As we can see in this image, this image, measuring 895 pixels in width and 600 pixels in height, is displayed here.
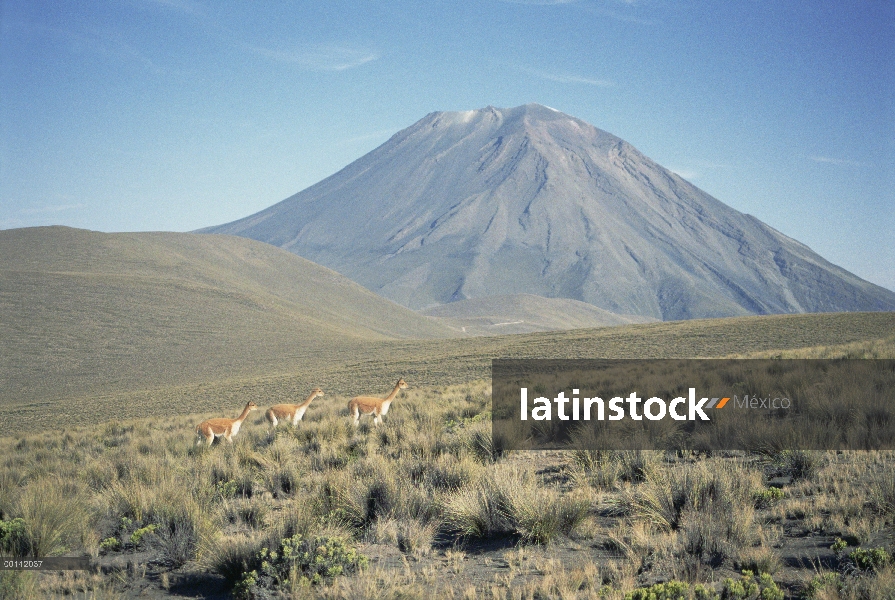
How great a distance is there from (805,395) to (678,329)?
136ft

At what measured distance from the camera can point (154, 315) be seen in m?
72.0

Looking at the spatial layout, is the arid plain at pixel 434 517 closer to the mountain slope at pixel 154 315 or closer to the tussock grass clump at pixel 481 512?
the tussock grass clump at pixel 481 512

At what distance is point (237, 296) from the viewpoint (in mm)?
86500

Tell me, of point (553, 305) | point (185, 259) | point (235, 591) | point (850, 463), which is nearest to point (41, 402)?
point (235, 591)

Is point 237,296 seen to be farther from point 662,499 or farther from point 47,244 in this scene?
point 662,499

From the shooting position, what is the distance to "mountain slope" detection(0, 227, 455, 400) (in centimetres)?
5459

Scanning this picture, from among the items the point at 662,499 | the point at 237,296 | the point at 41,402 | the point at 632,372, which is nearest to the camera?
the point at 662,499

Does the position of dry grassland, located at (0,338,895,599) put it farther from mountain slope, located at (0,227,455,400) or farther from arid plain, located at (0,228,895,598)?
mountain slope, located at (0,227,455,400)

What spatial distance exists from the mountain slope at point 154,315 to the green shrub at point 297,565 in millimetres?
46767

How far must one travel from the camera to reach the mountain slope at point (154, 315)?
54594 mm

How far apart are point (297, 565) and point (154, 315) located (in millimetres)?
74482

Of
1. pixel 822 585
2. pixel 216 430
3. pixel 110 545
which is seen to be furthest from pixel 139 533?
pixel 822 585

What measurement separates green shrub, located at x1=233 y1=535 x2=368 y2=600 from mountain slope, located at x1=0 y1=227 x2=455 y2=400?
46767 mm

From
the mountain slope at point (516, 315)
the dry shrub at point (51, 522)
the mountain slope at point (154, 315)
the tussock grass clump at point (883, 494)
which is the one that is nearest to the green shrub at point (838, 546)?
the tussock grass clump at point (883, 494)
